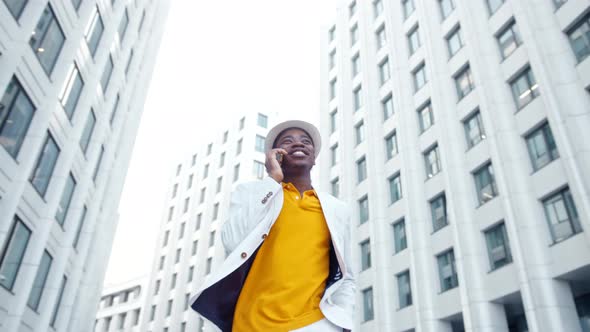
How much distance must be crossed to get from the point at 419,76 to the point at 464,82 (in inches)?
186

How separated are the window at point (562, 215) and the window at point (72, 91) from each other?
65.9 ft

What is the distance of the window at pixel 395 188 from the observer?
29.9 meters

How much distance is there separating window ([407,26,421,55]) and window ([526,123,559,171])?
1264 centimetres

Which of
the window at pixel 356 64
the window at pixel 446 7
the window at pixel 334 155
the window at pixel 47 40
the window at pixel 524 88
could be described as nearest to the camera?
the window at pixel 47 40

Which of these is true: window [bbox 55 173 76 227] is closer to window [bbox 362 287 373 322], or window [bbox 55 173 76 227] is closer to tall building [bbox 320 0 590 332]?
tall building [bbox 320 0 590 332]

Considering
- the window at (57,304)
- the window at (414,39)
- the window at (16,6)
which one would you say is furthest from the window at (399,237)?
the window at (16,6)

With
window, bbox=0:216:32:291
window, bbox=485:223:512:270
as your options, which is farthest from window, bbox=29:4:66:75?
window, bbox=485:223:512:270

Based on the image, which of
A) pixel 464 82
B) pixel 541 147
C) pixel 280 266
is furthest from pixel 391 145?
pixel 280 266

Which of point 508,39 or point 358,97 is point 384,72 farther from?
point 508,39

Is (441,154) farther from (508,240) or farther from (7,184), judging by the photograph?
(7,184)

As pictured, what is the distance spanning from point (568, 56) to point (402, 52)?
542 inches

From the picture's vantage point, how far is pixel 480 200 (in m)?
23.7

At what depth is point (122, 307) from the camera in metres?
66.2

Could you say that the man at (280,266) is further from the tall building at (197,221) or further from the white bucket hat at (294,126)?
the tall building at (197,221)
